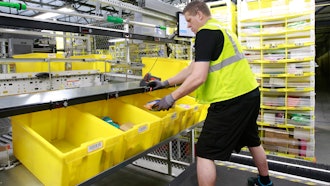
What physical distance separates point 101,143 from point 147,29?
2.09 meters

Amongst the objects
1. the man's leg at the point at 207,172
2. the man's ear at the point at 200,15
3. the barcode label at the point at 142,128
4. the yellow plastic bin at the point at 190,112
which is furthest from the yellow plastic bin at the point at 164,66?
the man's leg at the point at 207,172

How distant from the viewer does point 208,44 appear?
1601 mm

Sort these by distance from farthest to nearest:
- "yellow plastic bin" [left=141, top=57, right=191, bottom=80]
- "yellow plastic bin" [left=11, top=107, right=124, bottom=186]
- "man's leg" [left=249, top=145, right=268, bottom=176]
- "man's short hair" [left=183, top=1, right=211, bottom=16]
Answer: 1. "yellow plastic bin" [left=141, top=57, right=191, bottom=80]
2. "man's leg" [left=249, top=145, right=268, bottom=176]
3. "man's short hair" [left=183, top=1, right=211, bottom=16]
4. "yellow plastic bin" [left=11, top=107, right=124, bottom=186]

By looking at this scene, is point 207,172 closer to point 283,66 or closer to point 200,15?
point 200,15

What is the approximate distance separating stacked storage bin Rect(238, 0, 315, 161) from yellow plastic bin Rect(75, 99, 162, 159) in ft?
9.94

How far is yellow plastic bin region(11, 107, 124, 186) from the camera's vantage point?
126 centimetres

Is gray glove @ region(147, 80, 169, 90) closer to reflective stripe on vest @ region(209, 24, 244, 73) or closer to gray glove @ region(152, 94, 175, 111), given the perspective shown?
gray glove @ region(152, 94, 175, 111)

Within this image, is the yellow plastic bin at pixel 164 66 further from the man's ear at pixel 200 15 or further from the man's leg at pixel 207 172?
the man's leg at pixel 207 172

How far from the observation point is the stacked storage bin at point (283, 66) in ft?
13.0

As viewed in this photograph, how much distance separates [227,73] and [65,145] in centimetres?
132

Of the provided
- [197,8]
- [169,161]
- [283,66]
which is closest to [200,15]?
[197,8]

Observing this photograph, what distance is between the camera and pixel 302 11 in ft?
12.8

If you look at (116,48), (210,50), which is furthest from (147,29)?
(116,48)

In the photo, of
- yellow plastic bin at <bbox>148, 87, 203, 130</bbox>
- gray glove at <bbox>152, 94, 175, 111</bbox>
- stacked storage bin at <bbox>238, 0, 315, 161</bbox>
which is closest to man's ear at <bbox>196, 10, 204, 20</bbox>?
gray glove at <bbox>152, 94, 175, 111</bbox>
